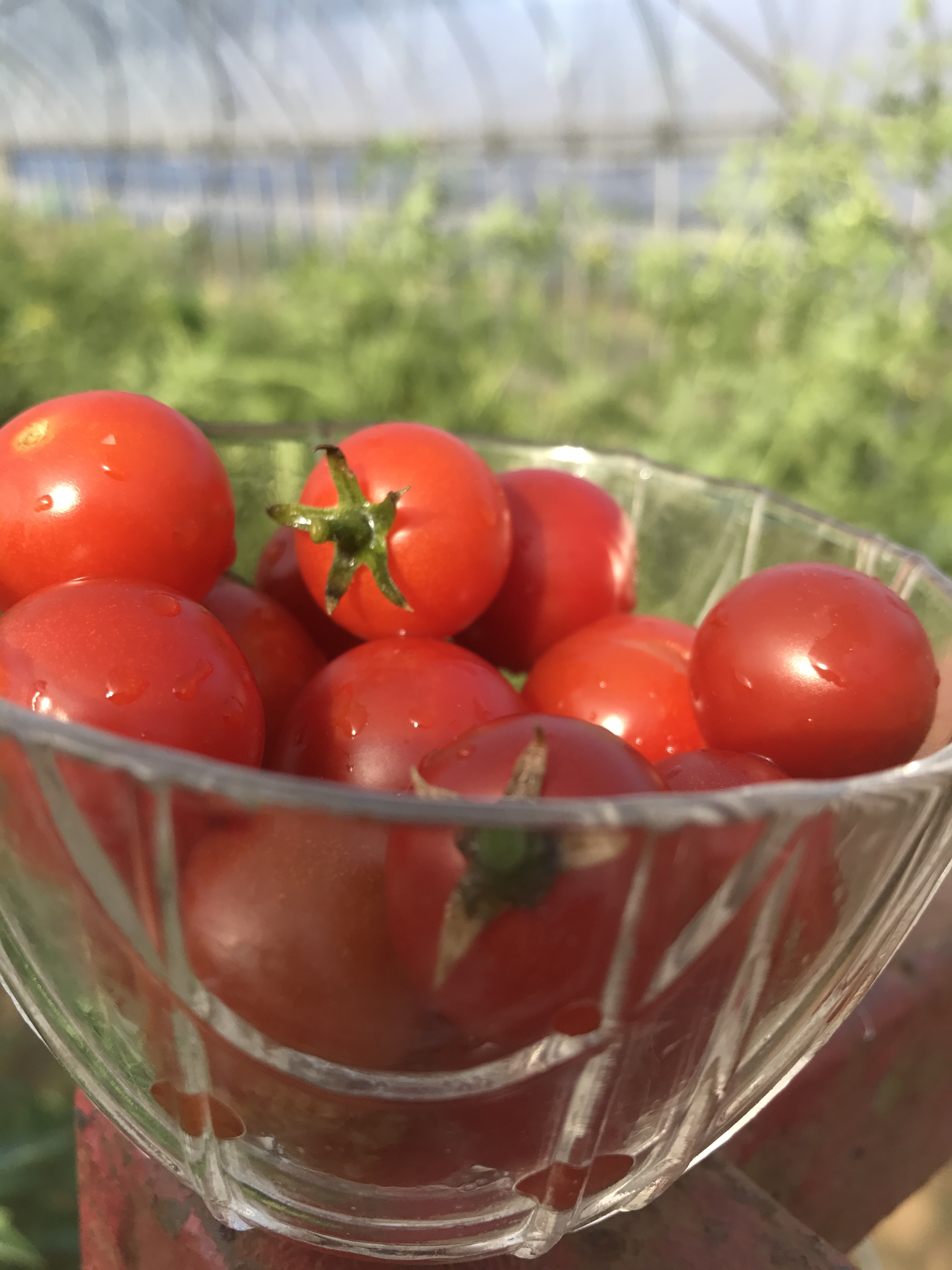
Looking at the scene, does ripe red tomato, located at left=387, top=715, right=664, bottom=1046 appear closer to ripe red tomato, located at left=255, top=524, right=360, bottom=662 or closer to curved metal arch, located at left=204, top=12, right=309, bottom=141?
ripe red tomato, located at left=255, top=524, right=360, bottom=662

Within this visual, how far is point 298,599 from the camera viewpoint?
22.4 inches

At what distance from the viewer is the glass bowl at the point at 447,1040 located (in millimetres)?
248

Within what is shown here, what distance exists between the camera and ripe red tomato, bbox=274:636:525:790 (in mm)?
402

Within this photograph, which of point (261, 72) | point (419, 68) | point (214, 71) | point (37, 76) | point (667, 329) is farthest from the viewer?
point (37, 76)

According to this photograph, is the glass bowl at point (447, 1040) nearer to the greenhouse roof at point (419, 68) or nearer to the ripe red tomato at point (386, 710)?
the ripe red tomato at point (386, 710)

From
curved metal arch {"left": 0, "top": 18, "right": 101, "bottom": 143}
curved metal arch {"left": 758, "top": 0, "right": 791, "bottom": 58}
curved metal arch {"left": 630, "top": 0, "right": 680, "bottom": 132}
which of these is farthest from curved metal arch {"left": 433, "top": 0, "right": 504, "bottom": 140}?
curved metal arch {"left": 0, "top": 18, "right": 101, "bottom": 143}

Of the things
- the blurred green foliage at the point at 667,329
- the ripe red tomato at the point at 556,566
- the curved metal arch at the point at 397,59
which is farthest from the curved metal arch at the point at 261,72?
the ripe red tomato at the point at 556,566

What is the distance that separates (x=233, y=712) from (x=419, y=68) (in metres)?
6.68

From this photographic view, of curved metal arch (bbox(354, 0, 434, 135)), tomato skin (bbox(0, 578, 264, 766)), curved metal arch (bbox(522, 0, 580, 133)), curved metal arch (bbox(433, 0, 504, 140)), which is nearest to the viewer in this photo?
tomato skin (bbox(0, 578, 264, 766))

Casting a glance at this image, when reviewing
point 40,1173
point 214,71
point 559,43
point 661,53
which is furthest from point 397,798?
point 214,71

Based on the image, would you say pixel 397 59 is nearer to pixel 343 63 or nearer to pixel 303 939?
pixel 343 63

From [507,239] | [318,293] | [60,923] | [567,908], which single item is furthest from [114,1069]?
[507,239]

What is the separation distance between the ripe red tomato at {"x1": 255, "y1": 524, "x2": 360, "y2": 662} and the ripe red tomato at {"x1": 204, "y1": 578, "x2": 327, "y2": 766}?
3cm

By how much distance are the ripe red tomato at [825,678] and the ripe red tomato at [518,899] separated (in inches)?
5.6
